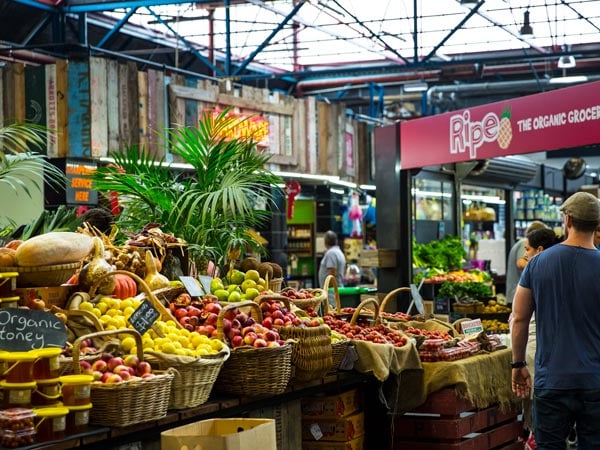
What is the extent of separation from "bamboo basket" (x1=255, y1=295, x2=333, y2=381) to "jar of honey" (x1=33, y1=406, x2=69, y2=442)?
60.8 inches

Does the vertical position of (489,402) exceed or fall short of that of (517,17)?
it falls short

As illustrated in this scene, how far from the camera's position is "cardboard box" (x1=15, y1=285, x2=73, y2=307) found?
14.7 ft

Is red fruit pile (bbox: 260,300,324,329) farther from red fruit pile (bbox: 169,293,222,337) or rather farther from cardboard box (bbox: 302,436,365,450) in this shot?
cardboard box (bbox: 302,436,365,450)

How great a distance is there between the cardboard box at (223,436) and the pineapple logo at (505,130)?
5501mm

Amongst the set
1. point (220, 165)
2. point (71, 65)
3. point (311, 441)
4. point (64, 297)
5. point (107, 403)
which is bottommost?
point (311, 441)

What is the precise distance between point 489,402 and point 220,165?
241cm

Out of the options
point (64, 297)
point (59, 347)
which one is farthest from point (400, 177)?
point (59, 347)

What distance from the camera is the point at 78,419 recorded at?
3762 millimetres

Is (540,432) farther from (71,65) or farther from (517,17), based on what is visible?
(517,17)

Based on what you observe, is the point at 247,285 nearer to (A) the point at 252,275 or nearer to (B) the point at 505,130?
(A) the point at 252,275

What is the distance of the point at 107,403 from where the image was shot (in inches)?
151

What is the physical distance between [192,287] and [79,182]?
6.16 metres

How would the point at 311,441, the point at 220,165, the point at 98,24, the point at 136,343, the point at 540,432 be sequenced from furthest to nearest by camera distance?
the point at 98,24 → the point at 220,165 → the point at 311,441 → the point at 540,432 → the point at 136,343

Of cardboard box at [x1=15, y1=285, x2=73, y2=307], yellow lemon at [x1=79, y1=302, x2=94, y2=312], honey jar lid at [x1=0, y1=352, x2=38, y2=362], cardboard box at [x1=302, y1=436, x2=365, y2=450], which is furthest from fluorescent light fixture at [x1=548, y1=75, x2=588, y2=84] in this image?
honey jar lid at [x1=0, y1=352, x2=38, y2=362]
